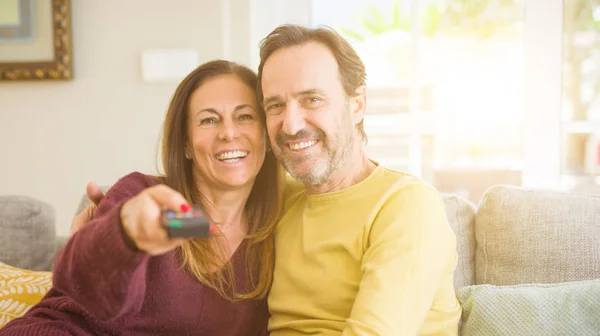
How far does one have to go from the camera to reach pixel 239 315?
1.52 metres

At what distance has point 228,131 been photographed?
1.55 meters

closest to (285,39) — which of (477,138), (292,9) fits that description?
(292,9)

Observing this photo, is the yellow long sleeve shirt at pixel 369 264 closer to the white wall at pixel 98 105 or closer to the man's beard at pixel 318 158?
the man's beard at pixel 318 158

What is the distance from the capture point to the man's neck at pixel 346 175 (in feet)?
5.04

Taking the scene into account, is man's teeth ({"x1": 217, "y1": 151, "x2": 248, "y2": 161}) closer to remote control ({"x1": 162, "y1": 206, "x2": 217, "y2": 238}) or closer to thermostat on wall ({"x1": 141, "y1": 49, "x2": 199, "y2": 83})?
remote control ({"x1": 162, "y1": 206, "x2": 217, "y2": 238})

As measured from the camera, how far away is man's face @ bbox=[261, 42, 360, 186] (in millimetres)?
1491

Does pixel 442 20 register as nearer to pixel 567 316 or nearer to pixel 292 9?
pixel 292 9

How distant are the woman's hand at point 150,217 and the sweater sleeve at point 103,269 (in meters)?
0.02

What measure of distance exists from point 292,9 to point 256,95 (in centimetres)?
131

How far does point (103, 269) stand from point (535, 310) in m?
1.03

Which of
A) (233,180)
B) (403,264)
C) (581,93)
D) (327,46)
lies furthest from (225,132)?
(581,93)

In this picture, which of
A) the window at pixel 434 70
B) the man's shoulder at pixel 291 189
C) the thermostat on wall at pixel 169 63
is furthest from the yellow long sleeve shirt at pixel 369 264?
the window at pixel 434 70

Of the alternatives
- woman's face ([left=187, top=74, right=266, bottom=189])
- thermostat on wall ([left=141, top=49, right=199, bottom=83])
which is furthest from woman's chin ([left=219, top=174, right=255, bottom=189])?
thermostat on wall ([left=141, top=49, right=199, bottom=83])

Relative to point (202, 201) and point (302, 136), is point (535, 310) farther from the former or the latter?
point (202, 201)
